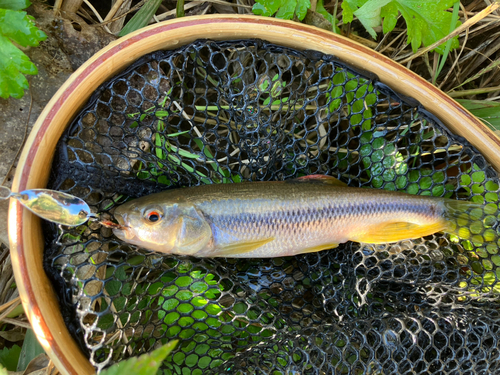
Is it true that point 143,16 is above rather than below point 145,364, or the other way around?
above

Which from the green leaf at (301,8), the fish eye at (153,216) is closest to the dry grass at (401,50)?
the green leaf at (301,8)

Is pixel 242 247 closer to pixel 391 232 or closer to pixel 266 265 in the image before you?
pixel 266 265

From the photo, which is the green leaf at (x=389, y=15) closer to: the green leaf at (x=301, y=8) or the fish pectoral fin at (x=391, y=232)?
the green leaf at (x=301, y=8)

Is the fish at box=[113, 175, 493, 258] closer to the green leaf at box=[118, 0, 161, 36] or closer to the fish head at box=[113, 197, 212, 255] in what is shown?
the fish head at box=[113, 197, 212, 255]

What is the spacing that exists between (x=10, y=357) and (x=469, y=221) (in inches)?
130

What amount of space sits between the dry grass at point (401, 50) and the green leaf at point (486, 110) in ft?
0.35

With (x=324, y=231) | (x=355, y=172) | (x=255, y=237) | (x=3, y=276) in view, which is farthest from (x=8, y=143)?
(x=355, y=172)

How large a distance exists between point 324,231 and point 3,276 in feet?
7.66

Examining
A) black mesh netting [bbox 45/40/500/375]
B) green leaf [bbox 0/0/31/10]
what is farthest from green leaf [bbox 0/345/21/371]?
green leaf [bbox 0/0/31/10]

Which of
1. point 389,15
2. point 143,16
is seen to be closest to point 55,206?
point 143,16

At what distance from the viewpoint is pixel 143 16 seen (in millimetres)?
2609

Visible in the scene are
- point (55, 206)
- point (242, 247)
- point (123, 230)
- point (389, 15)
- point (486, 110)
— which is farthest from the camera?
point (486, 110)

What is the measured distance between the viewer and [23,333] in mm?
2570

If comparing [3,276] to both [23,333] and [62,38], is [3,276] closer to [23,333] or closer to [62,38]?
[23,333]
